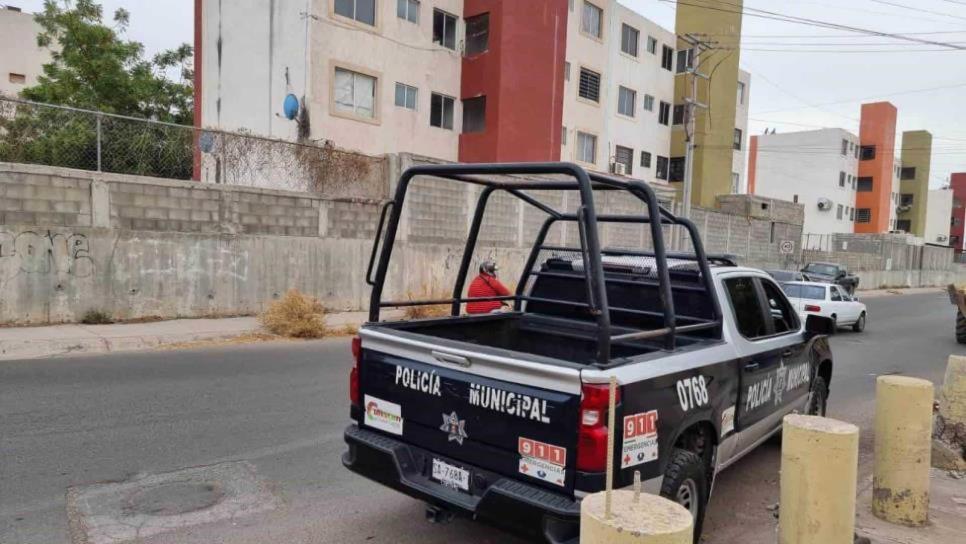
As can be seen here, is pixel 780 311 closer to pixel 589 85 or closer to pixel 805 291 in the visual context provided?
pixel 805 291

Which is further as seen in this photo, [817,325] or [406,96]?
[406,96]

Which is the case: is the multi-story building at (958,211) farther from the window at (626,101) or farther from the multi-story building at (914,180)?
the window at (626,101)

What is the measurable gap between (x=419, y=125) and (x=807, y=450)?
22.4m

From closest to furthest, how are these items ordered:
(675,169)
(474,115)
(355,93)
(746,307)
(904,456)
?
1. (904,456)
2. (746,307)
3. (355,93)
4. (474,115)
5. (675,169)

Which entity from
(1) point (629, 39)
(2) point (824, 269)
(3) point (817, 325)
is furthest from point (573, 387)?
(1) point (629, 39)

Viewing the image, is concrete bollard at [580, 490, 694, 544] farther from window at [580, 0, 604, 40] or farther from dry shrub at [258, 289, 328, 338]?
window at [580, 0, 604, 40]

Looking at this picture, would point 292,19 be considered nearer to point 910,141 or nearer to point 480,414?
point 480,414

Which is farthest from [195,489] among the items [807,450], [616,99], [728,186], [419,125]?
[728,186]

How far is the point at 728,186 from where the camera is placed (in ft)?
135

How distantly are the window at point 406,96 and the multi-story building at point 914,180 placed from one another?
2589 inches

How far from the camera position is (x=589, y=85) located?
33156 millimetres

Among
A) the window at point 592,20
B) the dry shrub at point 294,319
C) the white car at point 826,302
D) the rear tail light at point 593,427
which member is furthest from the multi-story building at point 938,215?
the rear tail light at point 593,427

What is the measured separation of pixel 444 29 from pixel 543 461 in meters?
25.0

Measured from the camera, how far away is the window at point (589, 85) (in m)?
32.6
